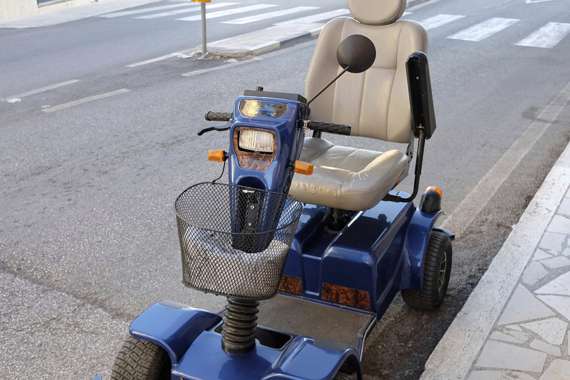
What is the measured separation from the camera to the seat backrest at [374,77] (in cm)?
412

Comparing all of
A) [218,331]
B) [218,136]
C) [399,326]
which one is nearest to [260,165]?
[218,331]

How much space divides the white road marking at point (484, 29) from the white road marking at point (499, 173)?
4.43m

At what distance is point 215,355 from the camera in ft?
8.52

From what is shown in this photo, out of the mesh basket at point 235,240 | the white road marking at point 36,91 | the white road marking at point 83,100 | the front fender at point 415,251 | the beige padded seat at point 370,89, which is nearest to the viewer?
the mesh basket at point 235,240

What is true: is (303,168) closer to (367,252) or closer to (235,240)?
(235,240)

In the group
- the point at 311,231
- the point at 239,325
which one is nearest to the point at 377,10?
the point at 311,231

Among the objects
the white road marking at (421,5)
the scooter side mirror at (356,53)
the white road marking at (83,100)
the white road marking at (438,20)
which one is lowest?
the white road marking at (421,5)

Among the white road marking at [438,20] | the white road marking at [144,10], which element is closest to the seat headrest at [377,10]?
the white road marking at [438,20]

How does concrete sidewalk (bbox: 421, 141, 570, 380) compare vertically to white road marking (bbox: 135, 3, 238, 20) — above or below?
above

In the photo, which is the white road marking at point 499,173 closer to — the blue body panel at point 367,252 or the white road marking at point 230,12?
the blue body panel at point 367,252

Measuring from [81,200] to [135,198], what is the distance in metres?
0.40

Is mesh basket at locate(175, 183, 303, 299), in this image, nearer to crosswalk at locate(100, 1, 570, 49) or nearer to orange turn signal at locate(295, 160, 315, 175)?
orange turn signal at locate(295, 160, 315, 175)

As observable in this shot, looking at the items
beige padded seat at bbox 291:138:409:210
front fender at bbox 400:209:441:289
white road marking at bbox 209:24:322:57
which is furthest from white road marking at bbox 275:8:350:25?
front fender at bbox 400:209:441:289

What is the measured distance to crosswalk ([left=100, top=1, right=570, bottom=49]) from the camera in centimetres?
1286
